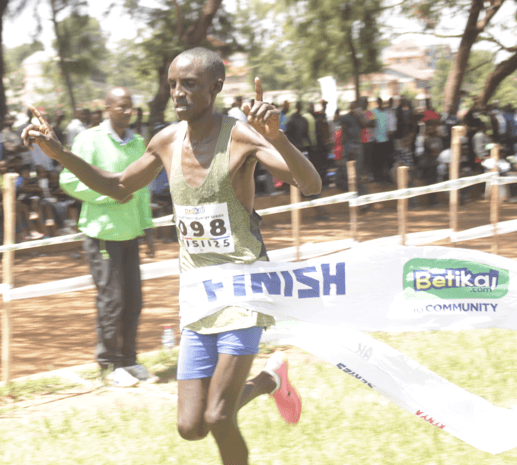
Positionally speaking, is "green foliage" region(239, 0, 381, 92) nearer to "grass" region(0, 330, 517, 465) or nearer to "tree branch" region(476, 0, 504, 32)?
"tree branch" region(476, 0, 504, 32)

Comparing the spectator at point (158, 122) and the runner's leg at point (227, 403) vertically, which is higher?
the spectator at point (158, 122)

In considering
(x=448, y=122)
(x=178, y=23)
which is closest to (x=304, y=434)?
(x=178, y=23)

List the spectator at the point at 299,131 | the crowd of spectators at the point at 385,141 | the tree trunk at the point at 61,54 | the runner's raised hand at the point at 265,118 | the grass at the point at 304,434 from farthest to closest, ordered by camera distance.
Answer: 1. the tree trunk at the point at 61,54
2. the spectator at the point at 299,131
3. the crowd of spectators at the point at 385,141
4. the grass at the point at 304,434
5. the runner's raised hand at the point at 265,118

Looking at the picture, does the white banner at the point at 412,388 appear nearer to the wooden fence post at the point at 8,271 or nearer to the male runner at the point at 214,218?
the male runner at the point at 214,218

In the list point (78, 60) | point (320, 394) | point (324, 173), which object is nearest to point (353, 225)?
point (320, 394)

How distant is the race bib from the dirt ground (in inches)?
119

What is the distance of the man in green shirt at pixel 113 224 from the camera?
474cm

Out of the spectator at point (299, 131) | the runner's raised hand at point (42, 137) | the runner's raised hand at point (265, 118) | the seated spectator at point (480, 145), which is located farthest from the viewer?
the seated spectator at point (480, 145)

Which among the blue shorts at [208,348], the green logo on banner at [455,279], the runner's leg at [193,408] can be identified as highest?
the green logo on banner at [455,279]

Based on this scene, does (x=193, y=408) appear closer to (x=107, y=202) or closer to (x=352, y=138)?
(x=107, y=202)

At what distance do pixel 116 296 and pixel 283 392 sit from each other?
5.08 feet

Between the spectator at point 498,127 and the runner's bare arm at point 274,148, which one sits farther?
the spectator at point 498,127

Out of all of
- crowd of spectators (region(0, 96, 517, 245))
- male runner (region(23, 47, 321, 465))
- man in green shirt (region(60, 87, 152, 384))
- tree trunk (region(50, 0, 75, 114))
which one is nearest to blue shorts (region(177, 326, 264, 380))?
male runner (region(23, 47, 321, 465))

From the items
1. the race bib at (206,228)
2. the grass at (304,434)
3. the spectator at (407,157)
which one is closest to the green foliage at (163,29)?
the spectator at (407,157)
